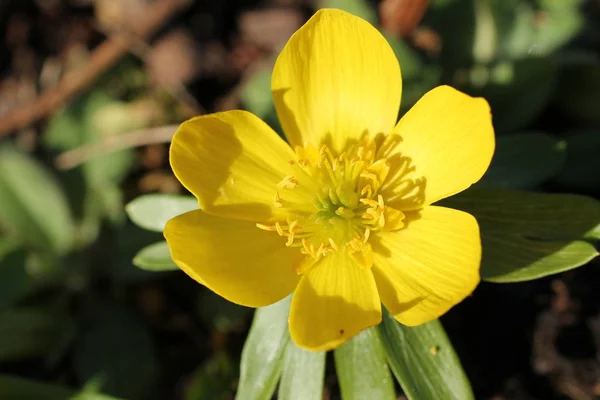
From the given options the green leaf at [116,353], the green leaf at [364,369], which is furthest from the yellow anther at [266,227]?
the green leaf at [116,353]

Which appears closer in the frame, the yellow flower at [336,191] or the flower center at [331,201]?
the yellow flower at [336,191]

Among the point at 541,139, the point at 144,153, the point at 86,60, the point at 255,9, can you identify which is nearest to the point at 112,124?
the point at 144,153

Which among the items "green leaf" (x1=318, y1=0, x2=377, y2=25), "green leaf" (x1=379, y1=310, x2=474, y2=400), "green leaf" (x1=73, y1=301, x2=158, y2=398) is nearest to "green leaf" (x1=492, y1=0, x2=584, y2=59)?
"green leaf" (x1=318, y1=0, x2=377, y2=25)

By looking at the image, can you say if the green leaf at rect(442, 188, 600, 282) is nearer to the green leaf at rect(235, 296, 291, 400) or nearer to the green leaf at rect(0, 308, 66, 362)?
the green leaf at rect(235, 296, 291, 400)

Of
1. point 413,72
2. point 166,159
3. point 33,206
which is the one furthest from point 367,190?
point 33,206

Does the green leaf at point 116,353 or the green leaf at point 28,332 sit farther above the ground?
the green leaf at point 28,332

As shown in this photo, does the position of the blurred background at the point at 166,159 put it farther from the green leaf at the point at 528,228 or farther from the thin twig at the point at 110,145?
the green leaf at the point at 528,228

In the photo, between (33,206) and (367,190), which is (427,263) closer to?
(367,190)
